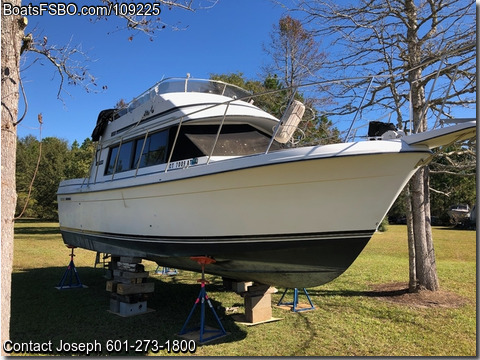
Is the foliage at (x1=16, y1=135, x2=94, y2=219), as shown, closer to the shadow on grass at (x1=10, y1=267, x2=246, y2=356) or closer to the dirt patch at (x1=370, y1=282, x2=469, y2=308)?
the shadow on grass at (x1=10, y1=267, x2=246, y2=356)

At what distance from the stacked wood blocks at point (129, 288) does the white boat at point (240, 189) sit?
0.23 meters

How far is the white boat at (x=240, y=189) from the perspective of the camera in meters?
4.21

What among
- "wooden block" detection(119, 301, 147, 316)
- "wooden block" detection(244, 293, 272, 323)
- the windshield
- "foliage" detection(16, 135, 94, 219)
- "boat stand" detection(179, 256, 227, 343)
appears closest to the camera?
"boat stand" detection(179, 256, 227, 343)

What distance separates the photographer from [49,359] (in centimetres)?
463

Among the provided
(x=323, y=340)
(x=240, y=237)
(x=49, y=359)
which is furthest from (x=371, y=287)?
(x=49, y=359)

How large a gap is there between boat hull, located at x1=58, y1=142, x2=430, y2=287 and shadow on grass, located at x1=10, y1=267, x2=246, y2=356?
1.08 metres

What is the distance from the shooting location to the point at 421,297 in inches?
300

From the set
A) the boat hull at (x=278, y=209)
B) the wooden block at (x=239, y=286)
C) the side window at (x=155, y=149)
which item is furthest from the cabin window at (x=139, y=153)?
the wooden block at (x=239, y=286)

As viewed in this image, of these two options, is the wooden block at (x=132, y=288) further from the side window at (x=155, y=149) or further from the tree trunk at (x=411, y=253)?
the tree trunk at (x=411, y=253)

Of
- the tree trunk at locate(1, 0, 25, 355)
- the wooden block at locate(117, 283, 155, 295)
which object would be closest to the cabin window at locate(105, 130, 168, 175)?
the wooden block at locate(117, 283, 155, 295)

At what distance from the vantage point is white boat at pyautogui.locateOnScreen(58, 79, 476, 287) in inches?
166

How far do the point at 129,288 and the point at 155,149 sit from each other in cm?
242

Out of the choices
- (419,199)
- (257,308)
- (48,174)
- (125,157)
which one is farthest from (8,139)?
(48,174)

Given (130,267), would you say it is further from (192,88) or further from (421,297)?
(421,297)
